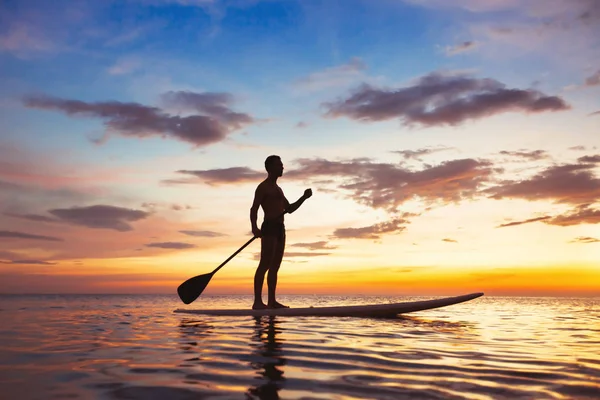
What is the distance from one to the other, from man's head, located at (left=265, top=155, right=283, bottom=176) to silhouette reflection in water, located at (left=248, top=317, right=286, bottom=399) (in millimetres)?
3874

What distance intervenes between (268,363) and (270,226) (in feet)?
18.0

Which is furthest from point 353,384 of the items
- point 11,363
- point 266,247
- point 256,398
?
point 266,247

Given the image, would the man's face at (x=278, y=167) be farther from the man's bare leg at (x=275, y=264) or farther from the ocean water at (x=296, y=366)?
the ocean water at (x=296, y=366)

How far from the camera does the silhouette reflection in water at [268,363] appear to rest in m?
2.80

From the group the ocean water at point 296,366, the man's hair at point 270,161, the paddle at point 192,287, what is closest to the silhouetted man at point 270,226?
the man's hair at point 270,161

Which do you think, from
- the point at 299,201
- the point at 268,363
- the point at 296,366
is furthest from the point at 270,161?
the point at 296,366

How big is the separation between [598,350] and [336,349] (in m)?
2.78

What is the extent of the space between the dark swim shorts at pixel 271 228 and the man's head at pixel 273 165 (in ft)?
3.11

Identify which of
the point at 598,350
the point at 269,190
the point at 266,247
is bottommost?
the point at 598,350

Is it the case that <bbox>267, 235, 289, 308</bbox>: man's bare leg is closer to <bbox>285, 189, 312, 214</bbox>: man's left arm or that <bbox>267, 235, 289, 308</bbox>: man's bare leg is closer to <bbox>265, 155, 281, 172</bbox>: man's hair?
<bbox>285, 189, 312, 214</bbox>: man's left arm

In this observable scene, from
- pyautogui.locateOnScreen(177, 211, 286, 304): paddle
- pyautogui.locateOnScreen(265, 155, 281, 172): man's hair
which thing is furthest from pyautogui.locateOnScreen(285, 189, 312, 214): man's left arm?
pyautogui.locateOnScreen(177, 211, 286, 304): paddle

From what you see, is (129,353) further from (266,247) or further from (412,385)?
(266,247)

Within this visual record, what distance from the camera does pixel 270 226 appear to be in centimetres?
918

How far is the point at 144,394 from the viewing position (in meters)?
2.77
